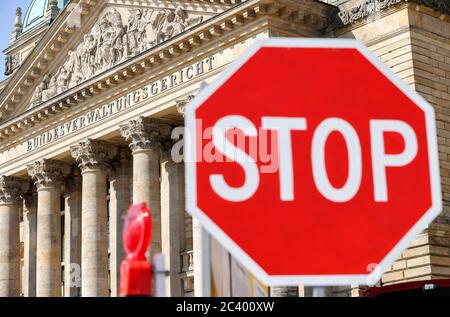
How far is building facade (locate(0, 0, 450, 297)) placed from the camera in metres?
30.5

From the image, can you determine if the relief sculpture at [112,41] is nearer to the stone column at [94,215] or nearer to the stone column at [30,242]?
the stone column at [94,215]

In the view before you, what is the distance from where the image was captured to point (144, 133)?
116 ft

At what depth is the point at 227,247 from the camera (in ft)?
8.25

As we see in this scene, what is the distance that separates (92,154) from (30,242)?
8903 mm

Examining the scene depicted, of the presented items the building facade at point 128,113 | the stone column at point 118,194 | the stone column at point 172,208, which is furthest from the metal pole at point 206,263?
the stone column at point 118,194

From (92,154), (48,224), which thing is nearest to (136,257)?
(92,154)

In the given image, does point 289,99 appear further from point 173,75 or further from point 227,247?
point 173,75

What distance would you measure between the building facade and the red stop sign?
85.7 ft

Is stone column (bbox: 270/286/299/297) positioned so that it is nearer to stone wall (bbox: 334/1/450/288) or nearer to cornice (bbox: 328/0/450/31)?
stone wall (bbox: 334/1/450/288)

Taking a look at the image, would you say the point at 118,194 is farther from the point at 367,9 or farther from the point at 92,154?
the point at 367,9

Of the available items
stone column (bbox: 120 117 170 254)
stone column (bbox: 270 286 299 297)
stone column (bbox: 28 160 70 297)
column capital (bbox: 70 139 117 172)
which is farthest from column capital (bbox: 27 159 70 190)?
stone column (bbox: 270 286 299 297)

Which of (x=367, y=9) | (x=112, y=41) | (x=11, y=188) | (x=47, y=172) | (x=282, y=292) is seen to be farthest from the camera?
(x=11, y=188)
